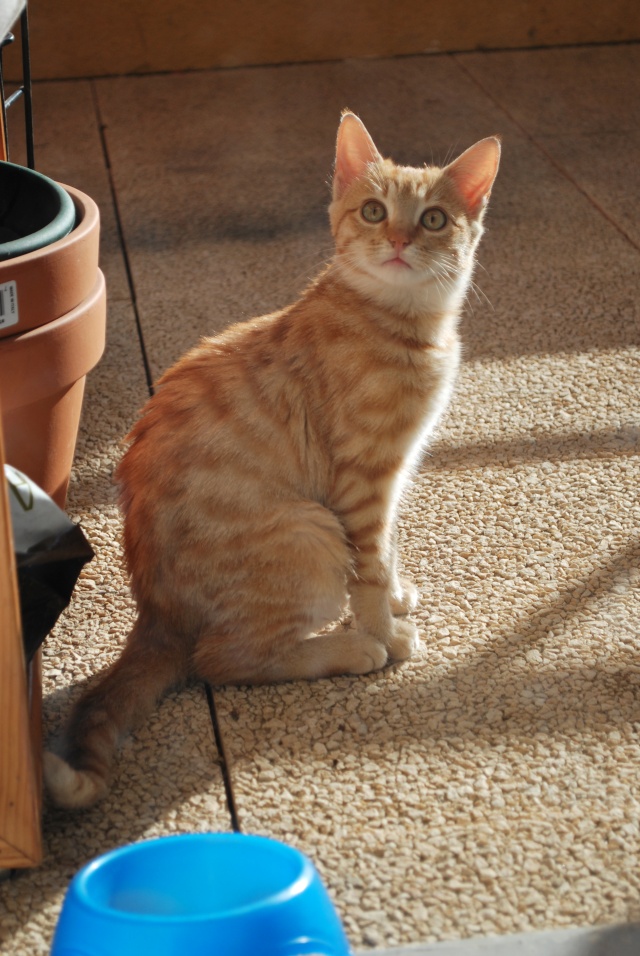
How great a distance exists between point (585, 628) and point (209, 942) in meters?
1.44

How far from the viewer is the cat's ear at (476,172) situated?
8.16ft

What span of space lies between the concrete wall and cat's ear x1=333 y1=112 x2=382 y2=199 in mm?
4292

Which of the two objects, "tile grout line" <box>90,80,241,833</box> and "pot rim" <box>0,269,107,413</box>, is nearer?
"tile grout line" <box>90,80,241,833</box>

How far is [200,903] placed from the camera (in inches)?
62.2

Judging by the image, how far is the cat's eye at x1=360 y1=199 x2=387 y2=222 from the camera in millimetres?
2492

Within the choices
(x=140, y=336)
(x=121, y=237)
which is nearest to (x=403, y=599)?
(x=140, y=336)

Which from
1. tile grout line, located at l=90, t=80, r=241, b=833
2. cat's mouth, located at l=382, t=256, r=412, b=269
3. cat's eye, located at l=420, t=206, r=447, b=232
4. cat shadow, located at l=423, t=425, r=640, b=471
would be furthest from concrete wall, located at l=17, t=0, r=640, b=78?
cat's mouth, located at l=382, t=256, r=412, b=269

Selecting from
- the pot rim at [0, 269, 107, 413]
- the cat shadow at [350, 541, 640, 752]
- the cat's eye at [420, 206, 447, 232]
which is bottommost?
the cat shadow at [350, 541, 640, 752]

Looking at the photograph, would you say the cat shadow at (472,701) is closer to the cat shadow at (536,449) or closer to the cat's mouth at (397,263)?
the cat shadow at (536,449)

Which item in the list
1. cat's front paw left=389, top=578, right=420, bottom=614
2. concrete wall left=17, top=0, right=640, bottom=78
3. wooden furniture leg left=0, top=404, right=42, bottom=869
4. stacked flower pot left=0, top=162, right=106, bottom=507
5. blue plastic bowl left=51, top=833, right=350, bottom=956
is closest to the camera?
blue plastic bowl left=51, top=833, right=350, bottom=956

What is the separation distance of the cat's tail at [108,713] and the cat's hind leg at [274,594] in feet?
0.28

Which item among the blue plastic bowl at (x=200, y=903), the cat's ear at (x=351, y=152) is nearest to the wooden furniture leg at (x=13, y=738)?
the blue plastic bowl at (x=200, y=903)

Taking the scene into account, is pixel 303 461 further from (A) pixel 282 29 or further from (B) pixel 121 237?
(A) pixel 282 29

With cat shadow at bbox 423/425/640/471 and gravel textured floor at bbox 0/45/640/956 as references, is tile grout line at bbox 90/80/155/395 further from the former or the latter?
cat shadow at bbox 423/425/640/471
